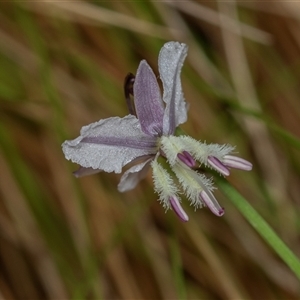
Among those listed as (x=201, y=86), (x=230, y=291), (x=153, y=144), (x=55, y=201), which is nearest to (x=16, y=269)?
(x=55, y=201)

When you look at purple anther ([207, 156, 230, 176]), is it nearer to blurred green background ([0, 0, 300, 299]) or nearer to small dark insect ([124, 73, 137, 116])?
small dark insect ([124, 73, 137, 116])

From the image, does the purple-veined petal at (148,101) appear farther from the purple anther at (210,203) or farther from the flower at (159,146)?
the purple anther at (210,203)

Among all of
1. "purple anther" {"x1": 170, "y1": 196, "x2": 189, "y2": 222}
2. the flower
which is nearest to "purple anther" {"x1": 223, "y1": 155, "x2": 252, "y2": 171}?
the flower

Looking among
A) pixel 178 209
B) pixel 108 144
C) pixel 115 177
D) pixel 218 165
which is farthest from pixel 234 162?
pixel 115 177

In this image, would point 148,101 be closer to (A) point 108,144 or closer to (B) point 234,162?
(A) point 108,144

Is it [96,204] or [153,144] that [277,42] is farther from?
[153,144]

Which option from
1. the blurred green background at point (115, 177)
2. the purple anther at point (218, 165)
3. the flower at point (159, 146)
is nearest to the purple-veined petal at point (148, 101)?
the flower at point (159, 146)
